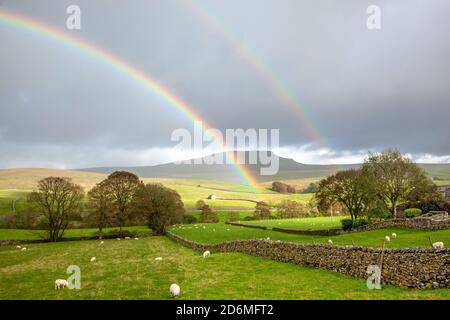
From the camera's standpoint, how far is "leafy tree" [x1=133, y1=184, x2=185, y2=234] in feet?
241

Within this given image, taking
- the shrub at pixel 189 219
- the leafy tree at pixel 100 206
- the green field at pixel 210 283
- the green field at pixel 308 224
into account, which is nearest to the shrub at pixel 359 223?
the green field at pixel 308 224

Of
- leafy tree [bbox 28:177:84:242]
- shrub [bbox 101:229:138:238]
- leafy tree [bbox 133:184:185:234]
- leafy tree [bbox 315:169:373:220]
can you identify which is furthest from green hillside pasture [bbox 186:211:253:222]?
leafy tree [bbox 315:169:373:220]

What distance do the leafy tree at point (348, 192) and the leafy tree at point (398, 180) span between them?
237 inches

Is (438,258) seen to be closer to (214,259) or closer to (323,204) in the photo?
(214,259)

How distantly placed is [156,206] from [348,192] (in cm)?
4032

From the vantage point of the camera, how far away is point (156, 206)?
7450 cm

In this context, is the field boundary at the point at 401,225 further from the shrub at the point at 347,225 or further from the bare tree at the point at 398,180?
the bare tree at the point at 398,180

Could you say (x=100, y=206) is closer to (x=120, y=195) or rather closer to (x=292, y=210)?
(x=120, y=195)

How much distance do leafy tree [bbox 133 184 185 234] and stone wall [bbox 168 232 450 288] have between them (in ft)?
160

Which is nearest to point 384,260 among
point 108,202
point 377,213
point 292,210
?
point 377,213

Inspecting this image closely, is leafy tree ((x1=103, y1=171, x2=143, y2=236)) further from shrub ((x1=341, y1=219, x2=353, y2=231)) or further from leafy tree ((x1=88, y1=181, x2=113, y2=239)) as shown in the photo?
shrub ((x1=341, y1=219, x2=353, y2=231))
